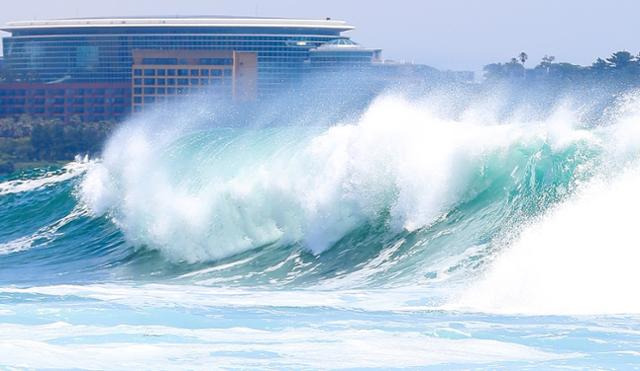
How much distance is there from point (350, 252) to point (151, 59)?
101 m

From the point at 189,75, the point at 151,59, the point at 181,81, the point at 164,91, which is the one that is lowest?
the point at 164,91

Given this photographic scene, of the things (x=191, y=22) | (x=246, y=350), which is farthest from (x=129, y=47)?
(x=246, y=350)

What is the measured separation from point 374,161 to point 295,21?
107 m

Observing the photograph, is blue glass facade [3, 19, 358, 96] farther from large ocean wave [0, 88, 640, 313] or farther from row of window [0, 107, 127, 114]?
large ocean wave [0, 88, 640, 313]

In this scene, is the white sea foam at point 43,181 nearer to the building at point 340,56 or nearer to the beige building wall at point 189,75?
the beige building wall at point 189,75

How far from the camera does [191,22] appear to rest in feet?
430

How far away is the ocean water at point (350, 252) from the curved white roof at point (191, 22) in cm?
9324

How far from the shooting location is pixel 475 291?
63.7ft

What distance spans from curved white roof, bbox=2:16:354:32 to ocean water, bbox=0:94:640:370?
3671 inches

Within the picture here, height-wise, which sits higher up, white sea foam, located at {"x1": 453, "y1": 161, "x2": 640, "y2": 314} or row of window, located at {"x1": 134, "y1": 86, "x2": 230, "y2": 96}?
white sea foam, located at {"x1": 453, "y1": 161, "x2": 640, "y2": 314}

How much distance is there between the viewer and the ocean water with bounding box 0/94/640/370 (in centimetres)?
1627

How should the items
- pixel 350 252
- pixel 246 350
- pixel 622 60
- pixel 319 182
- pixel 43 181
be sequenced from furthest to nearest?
pixel 622 60
pixel 43 181
pixel 319 182
pixel 350 252
pixel 246 350

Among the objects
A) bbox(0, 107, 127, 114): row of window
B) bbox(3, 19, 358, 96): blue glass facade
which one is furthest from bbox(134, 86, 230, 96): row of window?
bbox(3, 19, 358, 96): blue glass facade

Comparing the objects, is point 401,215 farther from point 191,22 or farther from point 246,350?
point 191,22
